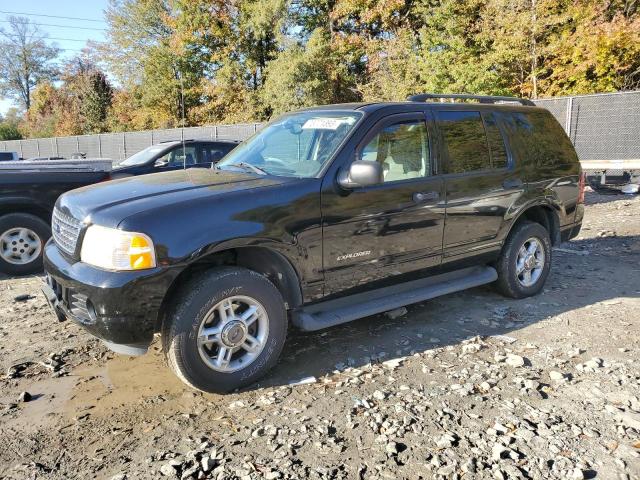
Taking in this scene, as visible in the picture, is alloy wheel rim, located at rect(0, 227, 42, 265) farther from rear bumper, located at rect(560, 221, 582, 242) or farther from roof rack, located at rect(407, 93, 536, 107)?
rear bumper, located at rect(560, 221, 582, 242)

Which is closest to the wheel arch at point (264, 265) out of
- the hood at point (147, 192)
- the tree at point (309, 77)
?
the hood at point (147, 192)

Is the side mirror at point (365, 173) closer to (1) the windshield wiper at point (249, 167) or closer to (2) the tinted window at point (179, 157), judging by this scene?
(1) the windshield wiper at point (249, 167)

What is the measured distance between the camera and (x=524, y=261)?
5359 mm

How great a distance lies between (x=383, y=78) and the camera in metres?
22.1

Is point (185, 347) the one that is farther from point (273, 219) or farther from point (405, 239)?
point (405, 239)

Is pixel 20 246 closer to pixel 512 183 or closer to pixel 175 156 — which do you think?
pixel 175 156

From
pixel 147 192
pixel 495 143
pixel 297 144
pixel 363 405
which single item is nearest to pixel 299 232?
pixel 297 144

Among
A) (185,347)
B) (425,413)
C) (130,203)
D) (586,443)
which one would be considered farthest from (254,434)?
(586,443)

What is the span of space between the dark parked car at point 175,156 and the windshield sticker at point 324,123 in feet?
16.5

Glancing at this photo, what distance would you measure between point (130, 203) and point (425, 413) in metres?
2.35

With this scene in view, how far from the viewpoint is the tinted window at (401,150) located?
414 centimetres

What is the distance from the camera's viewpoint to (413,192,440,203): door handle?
13.9ft

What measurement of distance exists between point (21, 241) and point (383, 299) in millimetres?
4788

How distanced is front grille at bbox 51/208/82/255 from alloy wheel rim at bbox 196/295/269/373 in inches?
41.2
